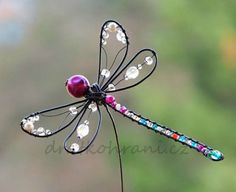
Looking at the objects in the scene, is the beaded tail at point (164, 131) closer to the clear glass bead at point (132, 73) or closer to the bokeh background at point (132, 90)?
the clear glass bead at point (132, 73)

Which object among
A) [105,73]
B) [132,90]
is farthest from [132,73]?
[132,90]

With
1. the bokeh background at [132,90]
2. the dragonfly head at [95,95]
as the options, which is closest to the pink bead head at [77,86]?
the dragonfly head at [95,95]

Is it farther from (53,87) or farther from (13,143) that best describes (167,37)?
(13,143)

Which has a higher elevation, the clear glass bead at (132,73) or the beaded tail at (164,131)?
the clear glass bead at (132,73)

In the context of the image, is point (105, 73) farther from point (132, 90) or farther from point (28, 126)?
point (132, 90)

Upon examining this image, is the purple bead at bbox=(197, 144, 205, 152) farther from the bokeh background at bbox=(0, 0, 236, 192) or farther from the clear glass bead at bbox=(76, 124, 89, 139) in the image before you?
the bokeh background at bbox=(0, 0, 236, 192)

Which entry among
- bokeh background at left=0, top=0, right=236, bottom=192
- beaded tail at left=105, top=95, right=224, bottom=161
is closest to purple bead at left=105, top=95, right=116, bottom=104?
beaded tail at left=105, top=95, right=224, bottom=161
